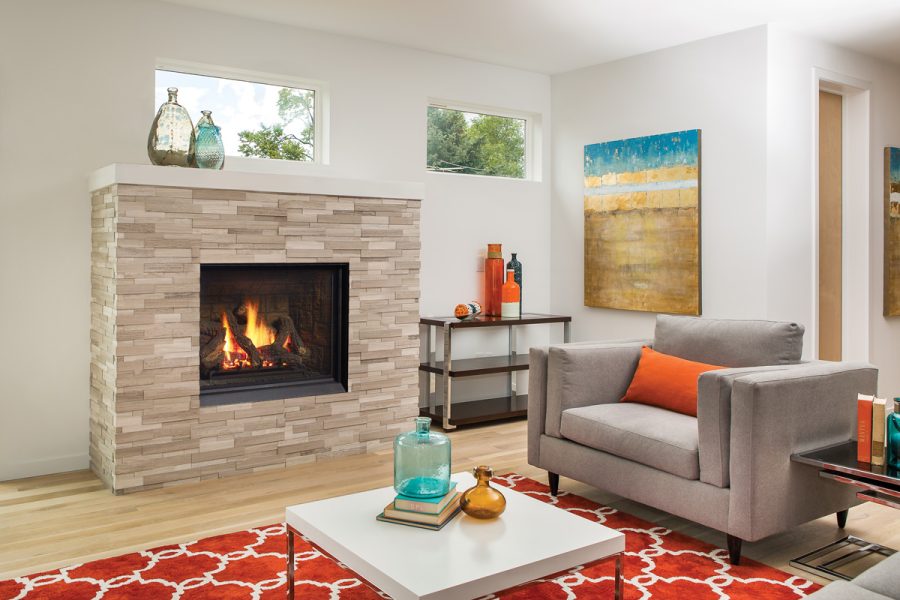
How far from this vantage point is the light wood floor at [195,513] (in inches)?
115

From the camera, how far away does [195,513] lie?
3305 millimetres

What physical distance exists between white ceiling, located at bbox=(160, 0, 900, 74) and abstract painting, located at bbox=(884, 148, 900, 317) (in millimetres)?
750

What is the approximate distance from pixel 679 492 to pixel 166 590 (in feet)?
6.23

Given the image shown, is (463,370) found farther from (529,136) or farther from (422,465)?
(422,465)

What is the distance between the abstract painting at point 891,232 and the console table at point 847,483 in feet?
9.31

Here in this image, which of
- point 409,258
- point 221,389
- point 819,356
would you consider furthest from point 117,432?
point 819,356

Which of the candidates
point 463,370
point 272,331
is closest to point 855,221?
point 463,370

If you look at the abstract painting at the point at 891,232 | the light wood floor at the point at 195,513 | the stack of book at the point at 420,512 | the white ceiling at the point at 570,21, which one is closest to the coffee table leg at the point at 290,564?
the stack of book at the point at 420,512

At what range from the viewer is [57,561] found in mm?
2775

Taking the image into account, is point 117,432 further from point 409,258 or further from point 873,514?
point 873,514

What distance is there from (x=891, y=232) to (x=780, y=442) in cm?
343

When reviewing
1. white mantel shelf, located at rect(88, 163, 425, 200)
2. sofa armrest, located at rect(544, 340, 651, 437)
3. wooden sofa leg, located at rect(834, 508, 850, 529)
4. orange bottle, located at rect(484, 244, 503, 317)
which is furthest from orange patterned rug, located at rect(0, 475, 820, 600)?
orange bottle, located at rect(484, 244, 503, 317)

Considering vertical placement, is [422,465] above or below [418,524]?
above

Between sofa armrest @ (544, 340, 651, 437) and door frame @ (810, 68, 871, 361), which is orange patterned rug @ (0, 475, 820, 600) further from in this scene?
door frame @ (810, 68, 871, 361)
